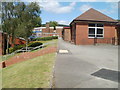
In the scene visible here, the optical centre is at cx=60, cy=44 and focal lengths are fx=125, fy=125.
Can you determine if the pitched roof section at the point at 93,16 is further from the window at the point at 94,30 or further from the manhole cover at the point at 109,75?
the manhole cover at the point at 109,75

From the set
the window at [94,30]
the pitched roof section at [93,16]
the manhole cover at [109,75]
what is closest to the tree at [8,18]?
the pitched roof section at [93,16]

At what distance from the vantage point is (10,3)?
2141 cm

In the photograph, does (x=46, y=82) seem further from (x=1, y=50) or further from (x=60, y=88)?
(x=1, y=50)

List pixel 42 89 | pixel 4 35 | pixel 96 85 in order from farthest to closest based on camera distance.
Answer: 1. pixel 4 35
2. pixel 96 85
3. pixel 42 89

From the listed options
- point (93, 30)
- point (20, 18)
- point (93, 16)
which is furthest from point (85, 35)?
point (20, 18)

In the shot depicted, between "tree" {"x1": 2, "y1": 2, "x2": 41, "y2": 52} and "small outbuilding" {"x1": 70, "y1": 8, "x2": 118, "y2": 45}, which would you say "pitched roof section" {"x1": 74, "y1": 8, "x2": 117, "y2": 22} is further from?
"tree" {"x1": 2, "y1": 2, "x2": 41, "y2": 52}

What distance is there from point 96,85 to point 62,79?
128 cm

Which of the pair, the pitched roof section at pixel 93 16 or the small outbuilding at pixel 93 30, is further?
the pitched roof section at pixel 93 16

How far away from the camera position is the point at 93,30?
62.4 feet

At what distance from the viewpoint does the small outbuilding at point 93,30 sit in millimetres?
18500

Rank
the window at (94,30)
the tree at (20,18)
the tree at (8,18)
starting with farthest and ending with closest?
the tree at (8,18), the window at (94,30), the tree at (20,18)

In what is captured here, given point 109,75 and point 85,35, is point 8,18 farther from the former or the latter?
point 109,75

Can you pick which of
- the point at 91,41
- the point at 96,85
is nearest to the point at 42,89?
the point at 96,85

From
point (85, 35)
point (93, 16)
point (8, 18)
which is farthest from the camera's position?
point (8, 18)
